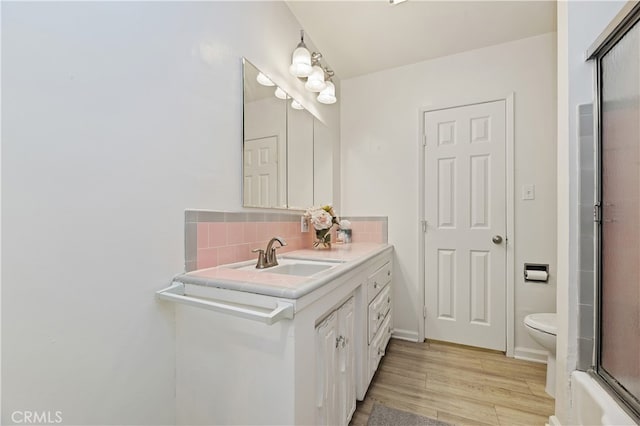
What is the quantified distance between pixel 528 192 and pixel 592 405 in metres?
1.44

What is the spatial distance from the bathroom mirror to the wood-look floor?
1311 mm

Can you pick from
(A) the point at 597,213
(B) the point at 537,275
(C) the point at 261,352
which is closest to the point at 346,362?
(C) the point at 261,352

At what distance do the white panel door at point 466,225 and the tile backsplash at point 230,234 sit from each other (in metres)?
1.28

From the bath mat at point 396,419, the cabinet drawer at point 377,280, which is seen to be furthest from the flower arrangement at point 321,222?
the bath mat at point 396,419

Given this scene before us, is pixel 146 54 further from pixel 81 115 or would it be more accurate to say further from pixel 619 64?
pixel 619 64

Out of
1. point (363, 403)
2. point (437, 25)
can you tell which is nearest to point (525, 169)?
point (437, 25)

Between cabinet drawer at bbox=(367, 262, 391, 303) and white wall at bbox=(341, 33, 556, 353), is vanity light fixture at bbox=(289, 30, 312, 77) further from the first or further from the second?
cabinet drawer at bbox=(367, 262, 391, 303)

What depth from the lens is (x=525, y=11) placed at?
182 centimetres

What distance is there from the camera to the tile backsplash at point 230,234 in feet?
3.77

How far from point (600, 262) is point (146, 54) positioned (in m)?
2.04

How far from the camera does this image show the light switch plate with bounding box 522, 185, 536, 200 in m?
2.04

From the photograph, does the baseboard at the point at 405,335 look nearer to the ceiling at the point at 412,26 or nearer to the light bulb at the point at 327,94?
the light bulb at the point at 327,94

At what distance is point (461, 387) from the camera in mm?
1700

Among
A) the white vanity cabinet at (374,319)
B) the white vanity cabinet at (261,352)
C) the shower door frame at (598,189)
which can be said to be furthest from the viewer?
the white vanity cabinet at (374,319)
